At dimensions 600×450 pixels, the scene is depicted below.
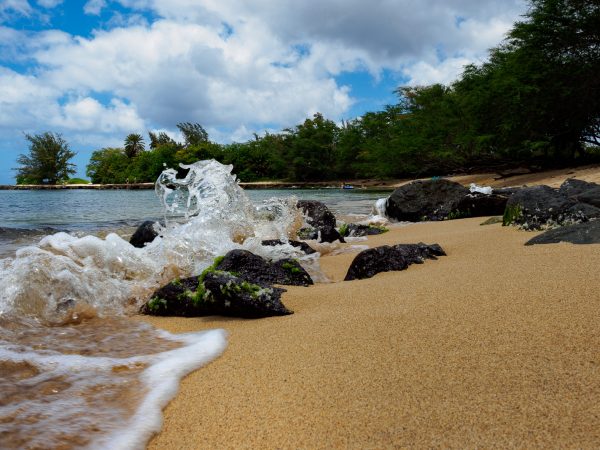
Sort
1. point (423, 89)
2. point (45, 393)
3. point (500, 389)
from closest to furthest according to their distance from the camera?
1. point (500, 389)
2. point (45, 393)
3. point (423, 89)

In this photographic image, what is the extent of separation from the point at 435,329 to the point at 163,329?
155cm

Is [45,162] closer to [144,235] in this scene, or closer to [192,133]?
[192,133]

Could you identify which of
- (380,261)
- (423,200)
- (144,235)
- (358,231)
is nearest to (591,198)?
(380,261)

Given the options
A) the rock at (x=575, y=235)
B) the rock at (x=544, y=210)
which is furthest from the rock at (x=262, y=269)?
the rock at (x=544, y=210)

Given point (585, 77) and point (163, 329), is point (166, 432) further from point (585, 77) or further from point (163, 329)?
point (585, 77)

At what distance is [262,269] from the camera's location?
12.7ft

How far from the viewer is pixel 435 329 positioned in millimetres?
2111

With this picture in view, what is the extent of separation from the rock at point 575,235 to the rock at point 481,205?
5.18 m

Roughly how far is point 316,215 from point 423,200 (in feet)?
9.64

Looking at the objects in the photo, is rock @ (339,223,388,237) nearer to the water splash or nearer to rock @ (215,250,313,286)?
the water splash

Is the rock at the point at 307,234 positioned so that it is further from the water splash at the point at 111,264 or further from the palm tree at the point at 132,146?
the palm tree at the point at 132,146

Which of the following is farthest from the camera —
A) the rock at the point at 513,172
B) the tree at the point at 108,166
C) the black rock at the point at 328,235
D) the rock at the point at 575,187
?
the tree at the point at 108,166

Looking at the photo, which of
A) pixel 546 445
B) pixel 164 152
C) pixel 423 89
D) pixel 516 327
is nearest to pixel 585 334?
pixel 516 327

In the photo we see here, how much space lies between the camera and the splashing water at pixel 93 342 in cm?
160
